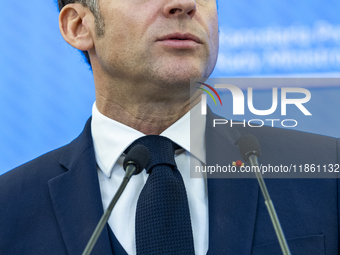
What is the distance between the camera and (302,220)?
113cm

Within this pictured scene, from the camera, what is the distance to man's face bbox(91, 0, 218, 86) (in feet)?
3.87

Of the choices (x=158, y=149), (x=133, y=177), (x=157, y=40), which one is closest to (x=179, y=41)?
(x=157, y=40)

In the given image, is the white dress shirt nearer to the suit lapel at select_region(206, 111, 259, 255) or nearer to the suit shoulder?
the suit lapel at select_region(206, 111, 259, 255)

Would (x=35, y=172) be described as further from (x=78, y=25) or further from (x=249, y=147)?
(x=249, y=147)

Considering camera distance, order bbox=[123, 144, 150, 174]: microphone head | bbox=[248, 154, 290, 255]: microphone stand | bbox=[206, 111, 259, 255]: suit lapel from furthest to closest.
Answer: bbox=[206, 111, 259, 255]: suit lapel
bbox=[123, 144, 150, 174]: microphone head
bbox=[248, 154, 290, 255]: microphone stand

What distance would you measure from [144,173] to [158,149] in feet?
0.34

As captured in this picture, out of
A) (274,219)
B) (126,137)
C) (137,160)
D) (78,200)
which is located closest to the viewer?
(274,219)

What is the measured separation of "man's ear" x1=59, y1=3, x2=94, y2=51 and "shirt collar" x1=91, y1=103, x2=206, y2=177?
277 millimetres

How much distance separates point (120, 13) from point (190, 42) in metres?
0.24

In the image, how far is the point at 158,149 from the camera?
3.91ft

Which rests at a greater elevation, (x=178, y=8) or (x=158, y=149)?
(x=178, y=8)

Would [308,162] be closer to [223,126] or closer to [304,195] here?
[304,195]

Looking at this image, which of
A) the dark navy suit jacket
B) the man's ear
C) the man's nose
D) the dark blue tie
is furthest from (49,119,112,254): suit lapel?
the man's nose

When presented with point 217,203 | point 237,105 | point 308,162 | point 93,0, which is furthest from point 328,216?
point 93,0
